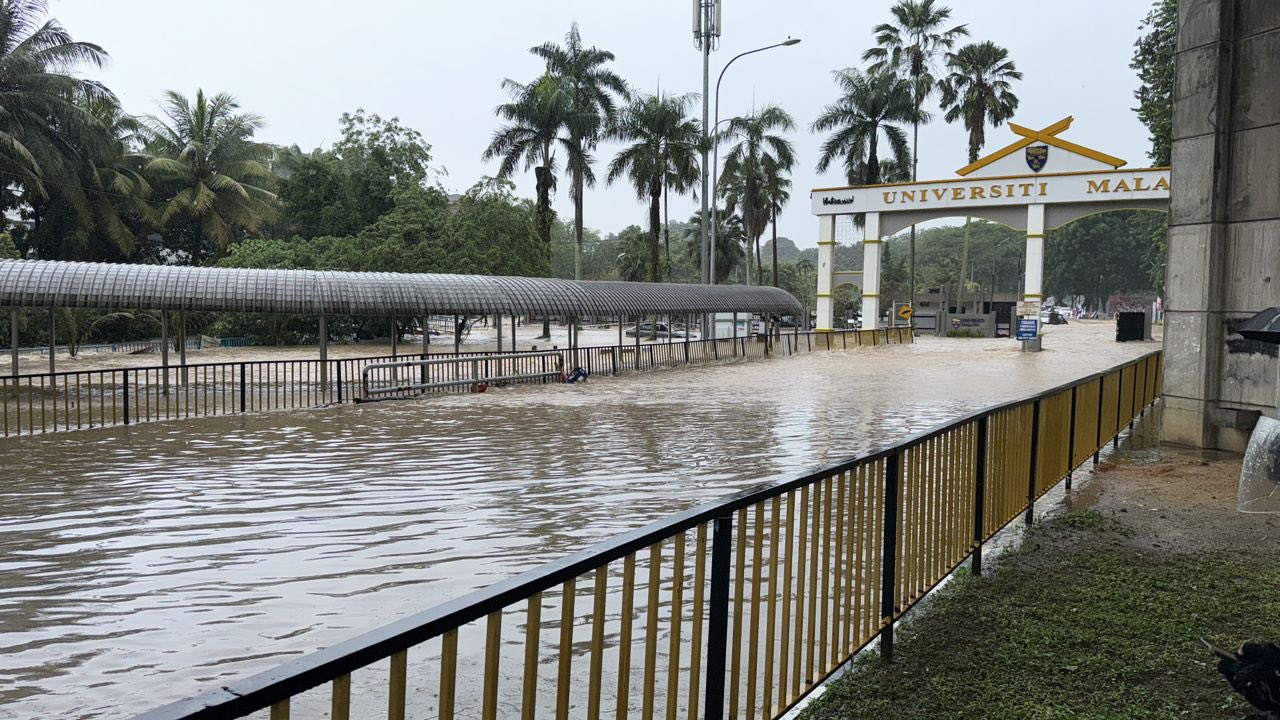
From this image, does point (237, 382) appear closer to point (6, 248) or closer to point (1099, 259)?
point (6, 248)

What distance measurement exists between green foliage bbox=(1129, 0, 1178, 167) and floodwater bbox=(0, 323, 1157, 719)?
104 feet

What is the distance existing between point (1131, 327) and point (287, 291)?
40261 mm

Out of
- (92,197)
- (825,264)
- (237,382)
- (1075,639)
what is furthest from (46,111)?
(1075,639)

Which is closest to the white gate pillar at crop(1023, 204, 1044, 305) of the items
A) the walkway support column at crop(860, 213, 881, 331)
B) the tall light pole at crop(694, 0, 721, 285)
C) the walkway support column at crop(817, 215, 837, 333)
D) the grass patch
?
the walkway support column at crop(860, 213, 881, 331)

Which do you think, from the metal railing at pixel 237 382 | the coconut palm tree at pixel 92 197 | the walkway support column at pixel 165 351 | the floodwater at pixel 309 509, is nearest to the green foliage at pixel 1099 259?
the metal railing at pixel 237 382

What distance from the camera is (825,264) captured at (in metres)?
47.1

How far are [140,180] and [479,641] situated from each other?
50.7 m

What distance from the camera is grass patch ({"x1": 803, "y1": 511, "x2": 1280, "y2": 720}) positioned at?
4266mm

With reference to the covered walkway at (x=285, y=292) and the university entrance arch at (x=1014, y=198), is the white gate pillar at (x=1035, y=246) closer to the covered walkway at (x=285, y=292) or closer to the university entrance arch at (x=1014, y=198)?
the university entrance arch at (x=1014, y=198)

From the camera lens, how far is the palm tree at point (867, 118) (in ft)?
185

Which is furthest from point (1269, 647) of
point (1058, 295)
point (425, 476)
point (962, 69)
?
point (1058, 295)

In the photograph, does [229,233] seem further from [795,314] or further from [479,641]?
[479,641]

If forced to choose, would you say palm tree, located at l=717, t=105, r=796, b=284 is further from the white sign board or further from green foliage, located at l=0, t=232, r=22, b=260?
green foliage, located at l=0, t=232, r=22, b=260

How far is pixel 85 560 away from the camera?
24.0ft
